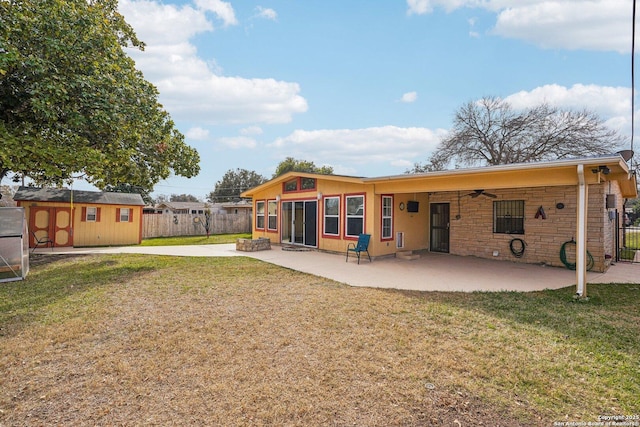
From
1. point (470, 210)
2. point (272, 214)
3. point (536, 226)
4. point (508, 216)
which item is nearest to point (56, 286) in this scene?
point (272, 214)

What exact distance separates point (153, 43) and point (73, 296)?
9.75 m

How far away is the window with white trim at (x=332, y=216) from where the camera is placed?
35.2 feet

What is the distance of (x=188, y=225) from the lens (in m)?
19.6

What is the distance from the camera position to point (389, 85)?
12.2 meters

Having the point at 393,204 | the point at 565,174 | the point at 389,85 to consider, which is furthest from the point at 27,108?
the point at 565,174

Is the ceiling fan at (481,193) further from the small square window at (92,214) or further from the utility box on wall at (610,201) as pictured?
the small square window at (92,214)

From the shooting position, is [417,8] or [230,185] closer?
[417,8]

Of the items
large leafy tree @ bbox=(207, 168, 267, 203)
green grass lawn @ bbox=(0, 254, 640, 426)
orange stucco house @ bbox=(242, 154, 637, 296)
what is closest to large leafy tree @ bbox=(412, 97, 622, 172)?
orange stucco house @ bbox=(242, 154, 637, 296)

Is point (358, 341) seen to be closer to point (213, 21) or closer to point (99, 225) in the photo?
point (213, 21)

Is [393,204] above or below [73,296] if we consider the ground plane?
above

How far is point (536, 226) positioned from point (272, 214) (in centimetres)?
931

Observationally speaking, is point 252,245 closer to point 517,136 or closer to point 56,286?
point 56,286

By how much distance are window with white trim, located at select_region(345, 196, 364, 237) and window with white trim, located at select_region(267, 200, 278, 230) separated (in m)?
4.00

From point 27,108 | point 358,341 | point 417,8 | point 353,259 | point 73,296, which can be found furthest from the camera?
point 353,259
